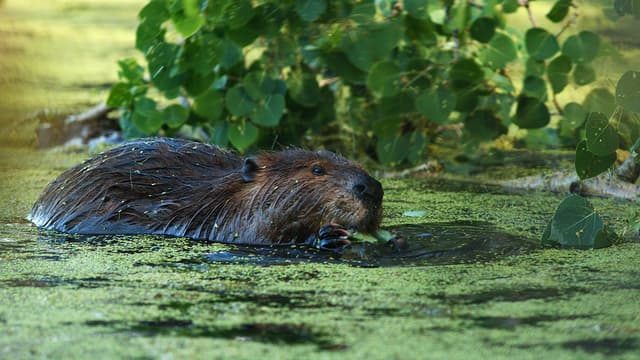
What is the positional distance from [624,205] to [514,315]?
2.05 m

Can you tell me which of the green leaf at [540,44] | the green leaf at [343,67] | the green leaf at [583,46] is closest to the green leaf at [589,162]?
the green leaf at [583,46]

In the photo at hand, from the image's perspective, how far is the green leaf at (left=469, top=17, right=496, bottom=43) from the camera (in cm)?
518

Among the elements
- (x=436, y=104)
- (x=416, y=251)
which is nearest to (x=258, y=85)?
(x=436, y=104)

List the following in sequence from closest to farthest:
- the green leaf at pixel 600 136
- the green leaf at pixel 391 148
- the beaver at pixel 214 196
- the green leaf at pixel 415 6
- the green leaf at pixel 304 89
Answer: the green leaf at pixel 600 136, the beaver at pixel 214 196, the green leaf at pixel 415 6, the green leaf at pixel 391 148, the green leaf at pixel 304 89

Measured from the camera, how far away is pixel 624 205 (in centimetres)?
498

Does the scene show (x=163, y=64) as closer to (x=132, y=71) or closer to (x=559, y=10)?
(x=132, y=71)

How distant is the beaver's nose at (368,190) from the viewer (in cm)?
420

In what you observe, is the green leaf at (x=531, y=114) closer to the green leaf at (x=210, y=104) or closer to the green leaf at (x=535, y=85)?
the green leaf at (x=535, y=85)

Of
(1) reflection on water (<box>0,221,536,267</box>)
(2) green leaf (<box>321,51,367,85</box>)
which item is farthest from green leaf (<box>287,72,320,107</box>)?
(1) reflection on water (<box>0,221,536,267</box>)

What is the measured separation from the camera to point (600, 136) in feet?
12.7

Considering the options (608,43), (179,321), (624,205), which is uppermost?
(608,43)

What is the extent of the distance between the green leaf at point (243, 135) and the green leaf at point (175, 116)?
0.77 feet

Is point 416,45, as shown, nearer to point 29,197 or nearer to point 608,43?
point 608,43

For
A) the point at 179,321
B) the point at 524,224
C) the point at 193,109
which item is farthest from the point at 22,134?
the point at 179,321
